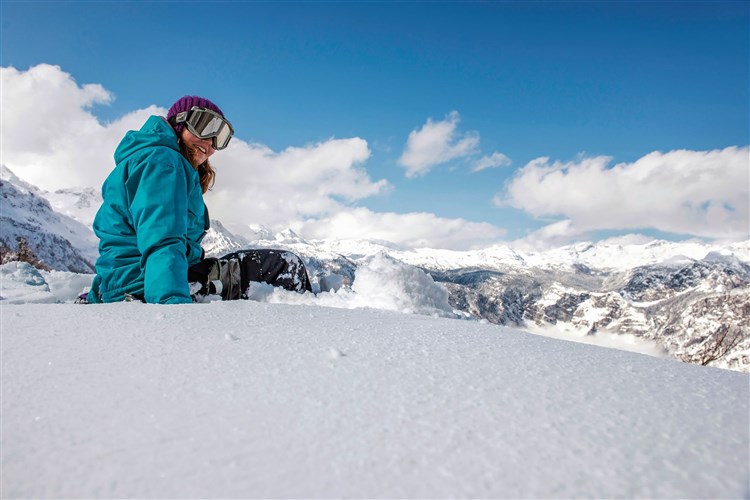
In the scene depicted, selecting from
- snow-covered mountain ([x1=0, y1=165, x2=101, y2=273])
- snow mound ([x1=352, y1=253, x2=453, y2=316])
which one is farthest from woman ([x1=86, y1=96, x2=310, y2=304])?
snow-covered mountain ([x1=0, y1=165, x2=101, y2=273])

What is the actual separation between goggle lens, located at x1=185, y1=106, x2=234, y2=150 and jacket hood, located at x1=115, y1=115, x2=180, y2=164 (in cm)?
21

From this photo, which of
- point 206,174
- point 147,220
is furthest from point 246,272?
point 147,220

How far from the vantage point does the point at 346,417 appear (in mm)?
1300

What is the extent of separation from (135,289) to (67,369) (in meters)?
1.80

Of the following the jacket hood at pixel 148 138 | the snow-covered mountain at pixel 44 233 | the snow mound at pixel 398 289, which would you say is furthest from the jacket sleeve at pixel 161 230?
the snow-covered mountain at pixel 44 233

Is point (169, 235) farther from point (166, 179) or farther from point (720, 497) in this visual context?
point (720, 497)

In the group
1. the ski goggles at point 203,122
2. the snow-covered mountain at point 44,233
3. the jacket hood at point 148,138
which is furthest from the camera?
the snow-covered mountain at point 44,233

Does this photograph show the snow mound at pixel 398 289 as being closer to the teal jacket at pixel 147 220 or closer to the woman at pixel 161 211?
the woman at pixel 161 211

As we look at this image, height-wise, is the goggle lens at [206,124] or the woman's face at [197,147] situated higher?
the goggle lens at [206,124]

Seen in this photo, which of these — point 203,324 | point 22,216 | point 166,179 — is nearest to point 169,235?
point 166,179

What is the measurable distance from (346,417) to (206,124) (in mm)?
3246

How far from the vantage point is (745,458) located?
1114 mm

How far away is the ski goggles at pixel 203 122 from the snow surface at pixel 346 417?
2050mm

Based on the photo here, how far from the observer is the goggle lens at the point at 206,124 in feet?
12.0
